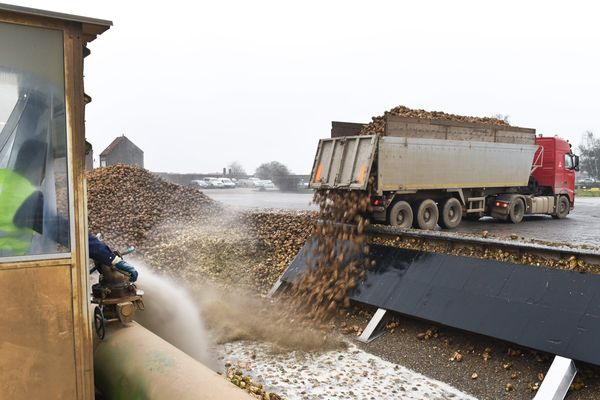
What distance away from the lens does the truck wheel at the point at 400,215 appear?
1216 cm

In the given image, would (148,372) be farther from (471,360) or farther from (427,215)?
(427,215)

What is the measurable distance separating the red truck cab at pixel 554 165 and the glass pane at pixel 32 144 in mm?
17844

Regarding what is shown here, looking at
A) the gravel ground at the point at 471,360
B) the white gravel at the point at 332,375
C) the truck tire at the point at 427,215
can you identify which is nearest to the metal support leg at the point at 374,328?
the gravel ground at the point at 471,360

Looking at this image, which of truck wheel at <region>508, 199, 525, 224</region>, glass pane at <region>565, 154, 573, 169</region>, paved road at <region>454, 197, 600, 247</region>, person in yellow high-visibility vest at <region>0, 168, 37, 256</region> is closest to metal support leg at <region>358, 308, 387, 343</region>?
person in yellow high-visibility vest at <region>0, 168, 37, 256</region>

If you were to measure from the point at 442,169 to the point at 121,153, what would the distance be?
131ft

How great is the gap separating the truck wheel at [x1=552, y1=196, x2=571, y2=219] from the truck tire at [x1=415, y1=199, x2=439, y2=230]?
7819 millimetres

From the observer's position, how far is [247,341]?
7.32m

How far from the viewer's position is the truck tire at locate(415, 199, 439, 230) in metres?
13.0

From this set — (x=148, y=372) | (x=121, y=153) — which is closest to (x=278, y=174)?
(x=121, y=153)

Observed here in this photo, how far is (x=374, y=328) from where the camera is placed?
7.33 metres

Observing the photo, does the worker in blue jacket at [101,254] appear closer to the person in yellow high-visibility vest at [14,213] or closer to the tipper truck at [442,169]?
the person in yellow high-visibility vest at [14,213]

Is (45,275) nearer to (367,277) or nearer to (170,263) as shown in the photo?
(367,277)

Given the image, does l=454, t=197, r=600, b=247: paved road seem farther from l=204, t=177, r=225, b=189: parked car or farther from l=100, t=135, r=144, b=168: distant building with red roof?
l=100, t=135, r=144, b=168: distant building with red roof

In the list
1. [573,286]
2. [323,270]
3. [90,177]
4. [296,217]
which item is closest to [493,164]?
[296,217]
